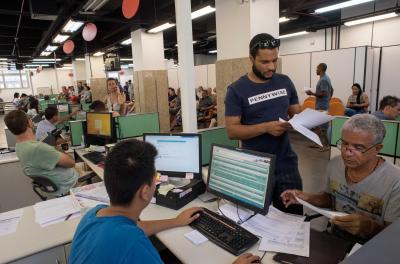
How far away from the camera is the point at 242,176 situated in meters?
1.63

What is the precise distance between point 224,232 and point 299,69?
8.28 m

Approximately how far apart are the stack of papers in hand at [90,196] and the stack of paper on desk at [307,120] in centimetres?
140

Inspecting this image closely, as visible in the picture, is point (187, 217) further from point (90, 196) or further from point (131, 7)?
point (131, 7)

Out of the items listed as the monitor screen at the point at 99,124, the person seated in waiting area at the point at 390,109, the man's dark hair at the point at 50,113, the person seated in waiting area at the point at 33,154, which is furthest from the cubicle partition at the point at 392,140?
the man's dark hair at the point at 50,113

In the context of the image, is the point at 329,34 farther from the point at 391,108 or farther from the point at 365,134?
the point at 365,134

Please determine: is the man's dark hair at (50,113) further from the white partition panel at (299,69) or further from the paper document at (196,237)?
the white partition panel at (299,69)

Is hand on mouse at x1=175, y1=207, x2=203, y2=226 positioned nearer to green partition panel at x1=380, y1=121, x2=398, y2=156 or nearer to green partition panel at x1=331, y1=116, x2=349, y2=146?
green partition panel at x1=380, y1=121, x2=398, y2=156

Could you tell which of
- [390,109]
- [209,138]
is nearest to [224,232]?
[209,138]

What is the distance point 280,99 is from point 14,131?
2331 millimetres

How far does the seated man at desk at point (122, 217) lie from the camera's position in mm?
912

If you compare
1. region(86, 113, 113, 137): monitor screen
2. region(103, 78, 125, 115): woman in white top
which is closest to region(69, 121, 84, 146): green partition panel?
region(86, 113, 113, 137): monitor screen

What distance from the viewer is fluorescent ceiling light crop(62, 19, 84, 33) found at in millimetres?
5883

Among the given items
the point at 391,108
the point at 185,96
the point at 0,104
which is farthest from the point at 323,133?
the point at 0,104

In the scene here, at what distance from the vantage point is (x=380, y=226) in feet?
4.35
